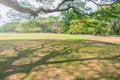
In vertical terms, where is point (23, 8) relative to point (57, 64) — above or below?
above

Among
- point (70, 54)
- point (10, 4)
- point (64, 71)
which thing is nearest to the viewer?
point (10, 4)

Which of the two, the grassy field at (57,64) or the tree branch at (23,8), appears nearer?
the tree branch at (23,8)

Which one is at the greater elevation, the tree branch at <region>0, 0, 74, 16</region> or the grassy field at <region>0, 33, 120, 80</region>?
the tree branch at <region>0, 0, 74, 16</region>

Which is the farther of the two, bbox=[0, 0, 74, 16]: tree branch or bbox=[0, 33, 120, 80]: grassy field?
bbox=[0, 33, 120, 80]: grassy field

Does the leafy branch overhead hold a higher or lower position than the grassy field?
higher

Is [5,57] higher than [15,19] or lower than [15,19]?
lower

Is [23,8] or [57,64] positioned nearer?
[23,8]

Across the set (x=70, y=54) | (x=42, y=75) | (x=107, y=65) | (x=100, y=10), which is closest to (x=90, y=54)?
(x=70, y=54)

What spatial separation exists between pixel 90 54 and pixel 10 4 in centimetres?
858

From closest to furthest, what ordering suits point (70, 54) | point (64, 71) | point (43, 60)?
1. point (64, 71)
2. point (43, 60)
3. point (70, 54)

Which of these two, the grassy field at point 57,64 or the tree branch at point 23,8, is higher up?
the tree branch at point 23,8

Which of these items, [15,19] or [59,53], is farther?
[15,19]

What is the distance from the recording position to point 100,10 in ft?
72.5

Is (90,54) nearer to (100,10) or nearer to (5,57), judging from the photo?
(100,10)
